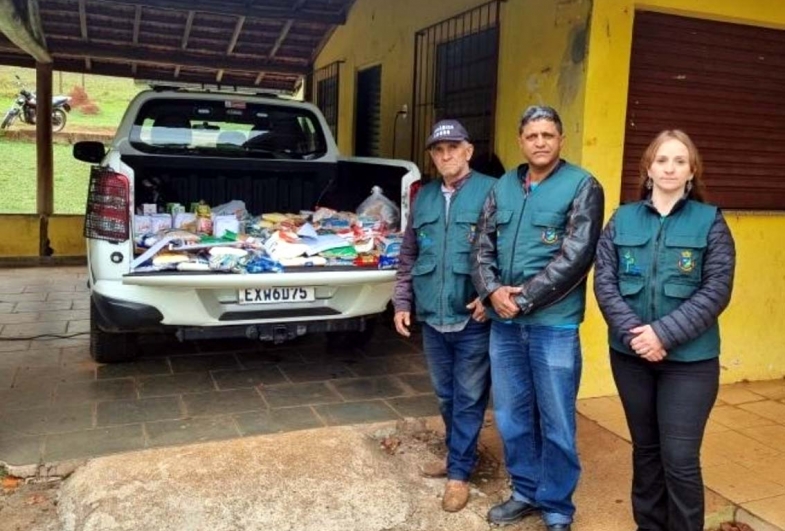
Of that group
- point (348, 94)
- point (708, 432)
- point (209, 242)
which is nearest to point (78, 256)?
point (348, 94)

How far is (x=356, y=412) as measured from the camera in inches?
163

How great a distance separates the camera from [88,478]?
10.4ft

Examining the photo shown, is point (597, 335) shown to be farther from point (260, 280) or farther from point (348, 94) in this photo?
point (348, 94)

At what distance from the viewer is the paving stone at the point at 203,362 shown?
16.1ft

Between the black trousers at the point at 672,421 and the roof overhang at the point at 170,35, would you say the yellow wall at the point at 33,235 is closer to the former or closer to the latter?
the roof overhang at the point at 170,35

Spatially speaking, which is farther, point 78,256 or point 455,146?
point 78,256

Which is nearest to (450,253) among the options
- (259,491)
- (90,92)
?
(259,491)

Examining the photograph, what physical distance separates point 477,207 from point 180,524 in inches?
69.6

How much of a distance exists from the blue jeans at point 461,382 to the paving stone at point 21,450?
6.25 feet

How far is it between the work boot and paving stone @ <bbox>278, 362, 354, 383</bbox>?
1.77 meters

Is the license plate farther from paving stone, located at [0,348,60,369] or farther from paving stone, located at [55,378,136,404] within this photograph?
paving stone, located at [0,348,60,369]

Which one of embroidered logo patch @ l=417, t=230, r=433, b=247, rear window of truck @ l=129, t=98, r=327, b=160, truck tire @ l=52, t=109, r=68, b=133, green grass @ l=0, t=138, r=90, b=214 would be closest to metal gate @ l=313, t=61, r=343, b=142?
rear window of truck @ l=129, t=98, r=327, b=160

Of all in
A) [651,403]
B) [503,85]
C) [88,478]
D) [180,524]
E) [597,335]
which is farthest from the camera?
[503,85]

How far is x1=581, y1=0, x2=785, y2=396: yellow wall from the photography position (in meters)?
4.09
